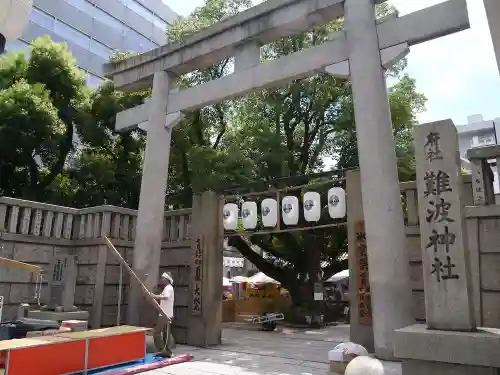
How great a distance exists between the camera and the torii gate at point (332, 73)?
746 cm

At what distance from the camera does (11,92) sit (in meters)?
13.4

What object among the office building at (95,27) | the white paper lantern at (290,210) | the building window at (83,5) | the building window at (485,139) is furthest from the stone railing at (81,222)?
the building window at (485,139)

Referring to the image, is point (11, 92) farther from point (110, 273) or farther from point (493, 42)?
point (493, 42)

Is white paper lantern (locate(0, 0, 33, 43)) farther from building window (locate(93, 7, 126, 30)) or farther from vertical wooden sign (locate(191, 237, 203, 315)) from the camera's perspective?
building window (locate(93, 7, 126, 30))

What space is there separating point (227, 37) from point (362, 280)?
6.73m

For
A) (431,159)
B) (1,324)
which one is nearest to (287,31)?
(431,159)

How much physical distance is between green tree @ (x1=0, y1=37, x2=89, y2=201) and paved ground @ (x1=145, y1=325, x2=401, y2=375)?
29.0ft

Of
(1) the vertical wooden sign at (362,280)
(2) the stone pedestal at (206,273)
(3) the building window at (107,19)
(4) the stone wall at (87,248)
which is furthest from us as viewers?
(3) the building window at (107,19)

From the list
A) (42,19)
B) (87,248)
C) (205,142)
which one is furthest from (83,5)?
(87,248)

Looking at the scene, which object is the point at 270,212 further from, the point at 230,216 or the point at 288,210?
the point at 230,216

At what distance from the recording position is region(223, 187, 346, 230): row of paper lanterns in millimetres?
9328

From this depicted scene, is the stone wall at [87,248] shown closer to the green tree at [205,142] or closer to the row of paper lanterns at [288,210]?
the row of paper lanterns at [288,210]

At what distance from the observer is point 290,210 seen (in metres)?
10.0

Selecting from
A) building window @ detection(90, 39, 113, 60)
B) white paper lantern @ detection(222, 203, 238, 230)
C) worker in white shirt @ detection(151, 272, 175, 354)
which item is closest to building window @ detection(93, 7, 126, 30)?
building window @ detection(90, 39, 113, 60)
